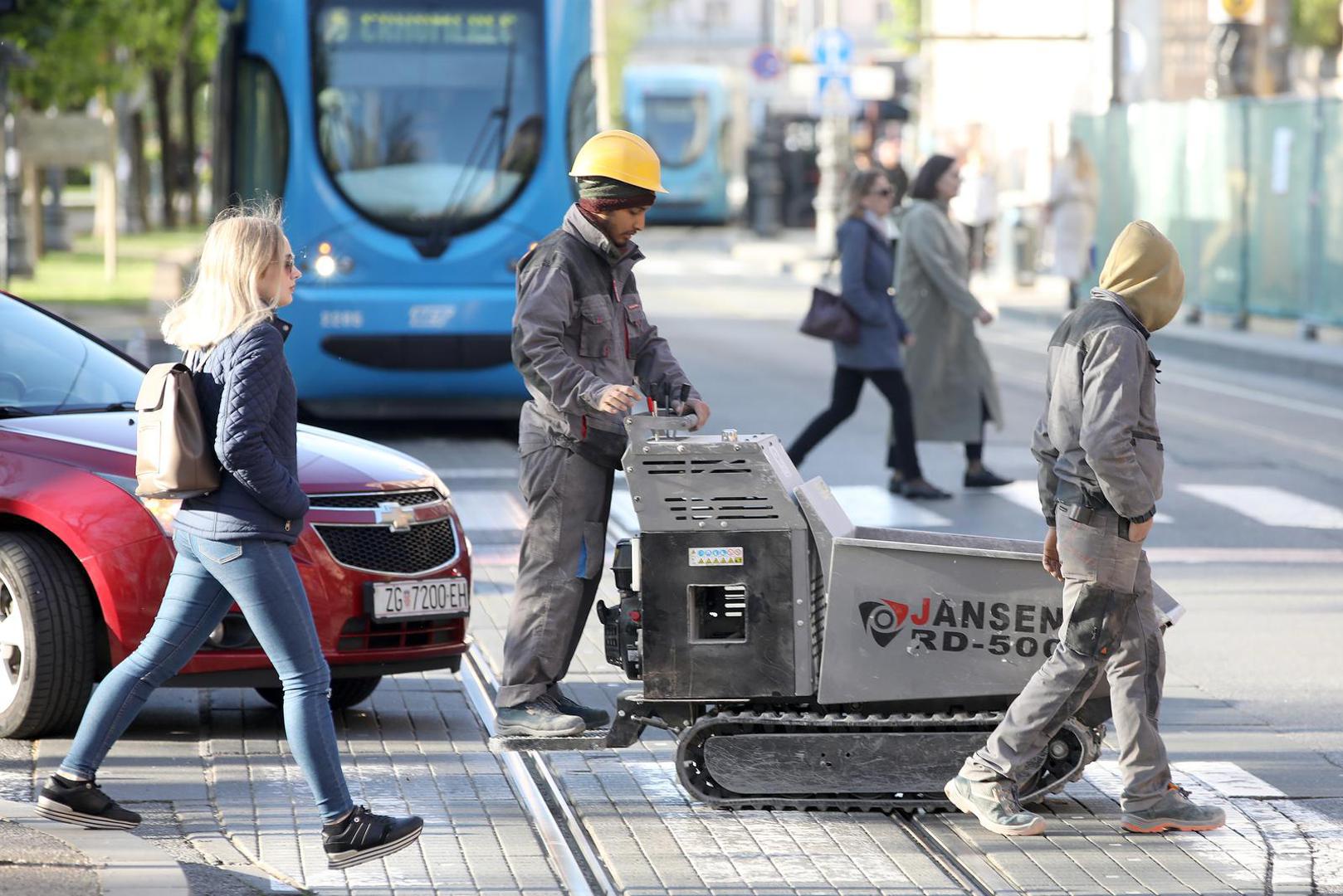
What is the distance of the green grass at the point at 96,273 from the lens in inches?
1063

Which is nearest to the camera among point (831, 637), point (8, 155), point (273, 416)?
point (273, 416)

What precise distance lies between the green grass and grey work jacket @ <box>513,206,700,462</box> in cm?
1268

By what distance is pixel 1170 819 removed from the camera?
230 inches

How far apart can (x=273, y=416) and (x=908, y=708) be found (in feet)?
6.35

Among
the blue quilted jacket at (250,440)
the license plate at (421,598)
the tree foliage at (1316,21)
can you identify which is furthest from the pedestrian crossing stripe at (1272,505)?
the tree foliage at (1316,21)

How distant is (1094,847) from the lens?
18.6 feet

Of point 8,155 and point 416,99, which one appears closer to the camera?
point 416,99

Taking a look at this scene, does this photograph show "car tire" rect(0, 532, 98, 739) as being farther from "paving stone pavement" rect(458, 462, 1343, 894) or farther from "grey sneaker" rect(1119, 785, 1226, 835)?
"grey sneaker" rect(1119, 785, 1226, 835)

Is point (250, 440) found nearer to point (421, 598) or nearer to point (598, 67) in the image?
point (421, 598)

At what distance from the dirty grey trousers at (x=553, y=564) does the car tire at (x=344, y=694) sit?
2.72 ft

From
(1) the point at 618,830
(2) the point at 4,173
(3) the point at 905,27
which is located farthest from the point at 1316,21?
(1) the point at 618,830

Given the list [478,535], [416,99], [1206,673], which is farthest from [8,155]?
[1206,673]

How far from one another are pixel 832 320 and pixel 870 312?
211 millimetres

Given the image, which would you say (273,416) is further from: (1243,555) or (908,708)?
(1243,555)
